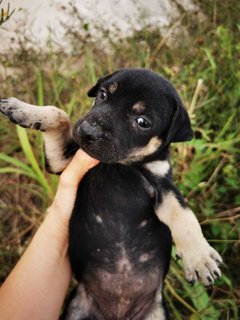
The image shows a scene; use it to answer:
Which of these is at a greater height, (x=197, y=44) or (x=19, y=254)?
(x=197, y=44)

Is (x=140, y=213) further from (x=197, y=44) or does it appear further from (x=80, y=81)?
(x=197, y=44)

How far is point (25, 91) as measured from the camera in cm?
457

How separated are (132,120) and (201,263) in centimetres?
100

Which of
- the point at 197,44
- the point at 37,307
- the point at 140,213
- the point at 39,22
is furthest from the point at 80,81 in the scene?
the point at 37,307

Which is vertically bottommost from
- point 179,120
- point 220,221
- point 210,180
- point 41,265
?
point 220,221

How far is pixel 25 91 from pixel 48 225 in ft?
6.15

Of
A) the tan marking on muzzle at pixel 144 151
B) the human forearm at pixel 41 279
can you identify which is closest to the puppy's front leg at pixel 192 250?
the tan marking on muzzle at pixel 144 151

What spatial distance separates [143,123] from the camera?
2.67 meters

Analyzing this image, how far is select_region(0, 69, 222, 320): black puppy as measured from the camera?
265cm

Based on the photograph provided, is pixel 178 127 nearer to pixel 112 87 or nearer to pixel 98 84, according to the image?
pixel 112 87

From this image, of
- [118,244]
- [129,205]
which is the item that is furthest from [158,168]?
[118,244]

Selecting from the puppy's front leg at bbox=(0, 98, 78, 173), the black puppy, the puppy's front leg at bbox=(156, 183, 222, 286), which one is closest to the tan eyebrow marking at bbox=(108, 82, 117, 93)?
the black puppy

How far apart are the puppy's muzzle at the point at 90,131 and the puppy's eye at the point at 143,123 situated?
300mm

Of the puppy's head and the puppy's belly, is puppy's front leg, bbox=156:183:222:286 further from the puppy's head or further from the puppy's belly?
the puppy's head
